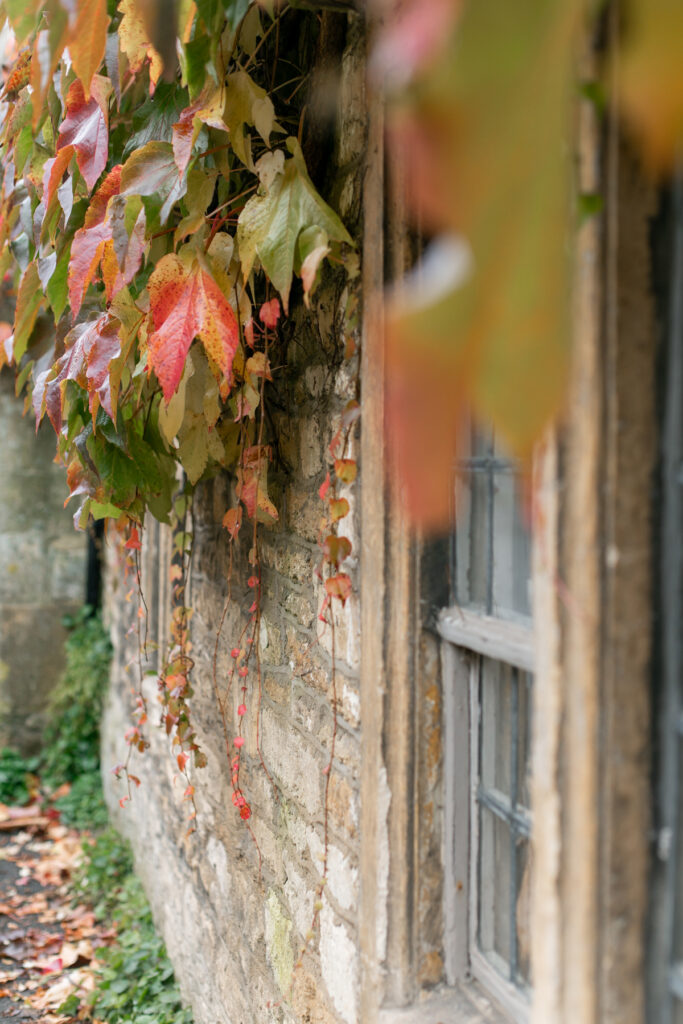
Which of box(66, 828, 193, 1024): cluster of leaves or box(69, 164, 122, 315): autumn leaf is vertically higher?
box(69, 164, 122, 315): autumn leaf

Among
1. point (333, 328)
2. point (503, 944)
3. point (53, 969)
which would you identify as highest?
point (333, 328)

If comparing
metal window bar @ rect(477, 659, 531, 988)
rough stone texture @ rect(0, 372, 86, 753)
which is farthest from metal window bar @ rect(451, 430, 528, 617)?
rough stone texture @ rect(0, 372, 86, 753)

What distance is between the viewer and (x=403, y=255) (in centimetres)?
136

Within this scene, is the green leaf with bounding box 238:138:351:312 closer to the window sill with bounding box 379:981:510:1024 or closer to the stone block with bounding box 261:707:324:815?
the stone block with bounding box 261:707:324:815

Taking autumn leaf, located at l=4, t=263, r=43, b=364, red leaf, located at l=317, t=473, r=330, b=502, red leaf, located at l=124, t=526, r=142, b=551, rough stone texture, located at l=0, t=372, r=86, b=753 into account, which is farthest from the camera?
rough stone texture, located at l=0, t=372, r=86, b=753

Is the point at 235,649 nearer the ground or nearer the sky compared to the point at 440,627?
nearer the ground

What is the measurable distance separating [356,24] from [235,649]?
158 cm

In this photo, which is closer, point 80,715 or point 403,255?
point 403,255

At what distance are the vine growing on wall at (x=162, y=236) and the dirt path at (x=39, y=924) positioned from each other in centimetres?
178

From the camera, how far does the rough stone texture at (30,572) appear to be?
5.73m

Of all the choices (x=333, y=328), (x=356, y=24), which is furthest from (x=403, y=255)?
(x=356, y=24)

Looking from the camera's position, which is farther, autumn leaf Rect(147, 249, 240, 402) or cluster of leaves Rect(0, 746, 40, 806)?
cluster of leaves Rect(0, 746, 40, 806)

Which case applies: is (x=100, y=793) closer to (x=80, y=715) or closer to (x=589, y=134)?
(x=80, y=715)

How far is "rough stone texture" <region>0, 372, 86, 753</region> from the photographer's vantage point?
5727 millimetres
